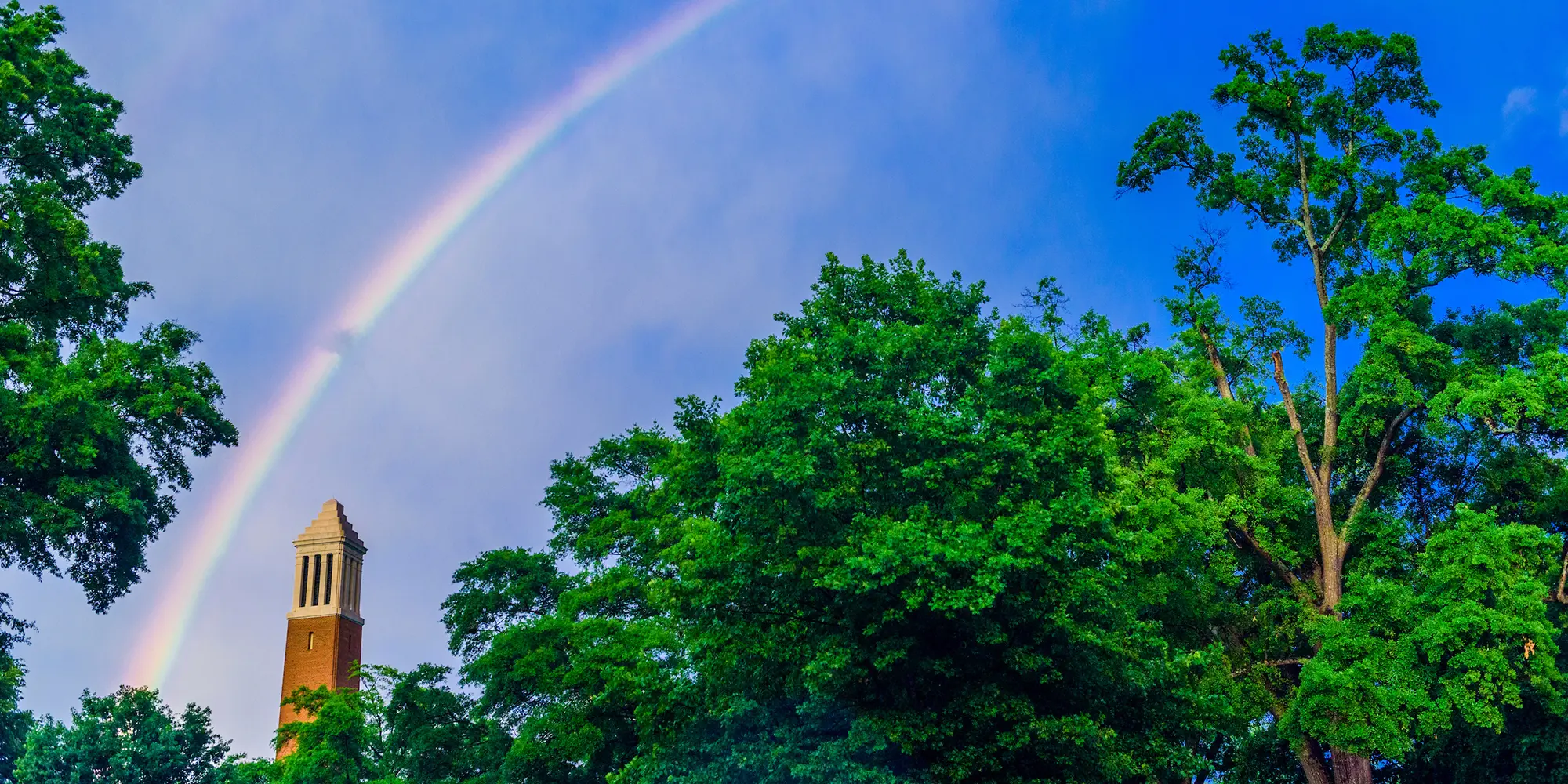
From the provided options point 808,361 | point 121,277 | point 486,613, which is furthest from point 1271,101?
point 121,277

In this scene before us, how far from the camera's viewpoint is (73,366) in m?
18.2

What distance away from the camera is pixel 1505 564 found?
69.9ft

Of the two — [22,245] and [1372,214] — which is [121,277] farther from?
[1372,214]

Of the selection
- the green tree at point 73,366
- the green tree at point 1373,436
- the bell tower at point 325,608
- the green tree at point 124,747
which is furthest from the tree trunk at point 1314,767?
the bell tower at point 325,608

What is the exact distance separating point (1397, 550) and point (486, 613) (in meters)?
19.5

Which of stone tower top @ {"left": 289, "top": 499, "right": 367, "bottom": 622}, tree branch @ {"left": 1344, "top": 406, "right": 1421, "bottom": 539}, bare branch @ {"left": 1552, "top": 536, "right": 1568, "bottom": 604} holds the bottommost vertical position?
bare branch @ {"left": 1552, "top": 536, "right": 1568, "bottom": 604}

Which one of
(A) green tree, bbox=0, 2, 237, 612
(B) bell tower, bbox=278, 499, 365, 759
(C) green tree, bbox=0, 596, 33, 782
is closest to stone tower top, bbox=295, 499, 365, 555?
(B) bell tower, bbox=278, 499, 365, 759

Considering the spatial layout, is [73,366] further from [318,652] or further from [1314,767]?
[318,652]

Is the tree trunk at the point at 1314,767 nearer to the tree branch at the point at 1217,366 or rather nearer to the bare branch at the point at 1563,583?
the bare branch at the point at 1563,583

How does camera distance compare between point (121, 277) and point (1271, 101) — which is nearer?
point (121, 277)

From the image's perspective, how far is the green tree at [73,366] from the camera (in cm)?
1758

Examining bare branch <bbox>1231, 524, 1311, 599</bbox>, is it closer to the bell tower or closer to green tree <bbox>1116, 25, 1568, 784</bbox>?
green tree <bbox>1116, 25, 1568, 784</bbox>

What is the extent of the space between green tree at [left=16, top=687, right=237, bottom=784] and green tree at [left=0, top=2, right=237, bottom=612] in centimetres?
1997

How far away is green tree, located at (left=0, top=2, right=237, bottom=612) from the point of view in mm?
17578
